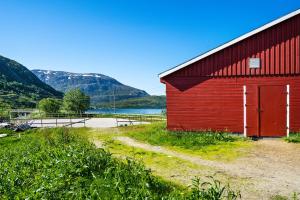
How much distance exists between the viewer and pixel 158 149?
16.5 metres

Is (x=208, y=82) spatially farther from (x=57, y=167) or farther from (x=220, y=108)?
(x=57, y=167)

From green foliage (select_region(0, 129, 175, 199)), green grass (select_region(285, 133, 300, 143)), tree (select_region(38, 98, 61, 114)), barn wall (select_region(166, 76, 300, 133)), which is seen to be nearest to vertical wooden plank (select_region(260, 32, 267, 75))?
barn wall (select_region(166, 76, 300, 133))

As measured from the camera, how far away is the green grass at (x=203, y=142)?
15039 millimetres

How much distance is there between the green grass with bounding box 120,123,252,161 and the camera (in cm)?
1504

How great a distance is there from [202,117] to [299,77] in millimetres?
5920

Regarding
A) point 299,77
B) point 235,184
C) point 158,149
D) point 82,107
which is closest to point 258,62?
point 299,77

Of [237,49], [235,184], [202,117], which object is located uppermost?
[237,49]

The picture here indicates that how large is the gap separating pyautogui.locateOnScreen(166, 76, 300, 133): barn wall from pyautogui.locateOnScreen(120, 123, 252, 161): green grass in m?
0.72

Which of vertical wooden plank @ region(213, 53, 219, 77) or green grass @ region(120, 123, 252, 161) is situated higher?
vertical wooden plank @ region(213, 53, 219, 77)

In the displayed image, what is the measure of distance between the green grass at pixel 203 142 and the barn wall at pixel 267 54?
12.6ft

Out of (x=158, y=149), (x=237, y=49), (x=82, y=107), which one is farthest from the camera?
(x=82, y=107)

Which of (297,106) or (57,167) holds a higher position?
(297,106)

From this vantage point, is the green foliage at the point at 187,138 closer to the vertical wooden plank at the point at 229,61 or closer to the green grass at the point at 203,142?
the green grass at the point at 203,142

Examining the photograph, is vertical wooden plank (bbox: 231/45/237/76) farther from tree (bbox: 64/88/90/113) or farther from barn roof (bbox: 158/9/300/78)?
tree (bbox: 64/88/90/113)
